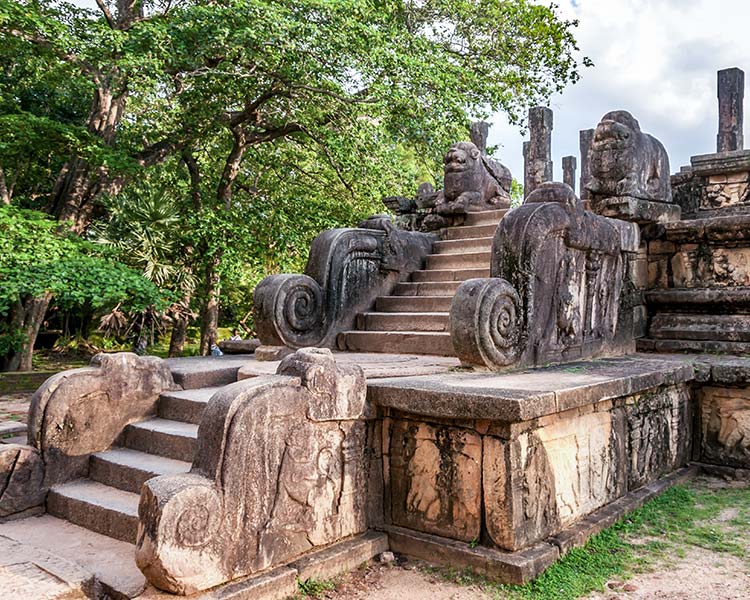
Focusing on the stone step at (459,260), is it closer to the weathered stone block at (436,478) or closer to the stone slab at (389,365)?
the stone slab at (389,365)

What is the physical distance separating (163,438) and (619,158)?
4.39 meters

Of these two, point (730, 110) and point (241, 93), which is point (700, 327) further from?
point (241, 93)

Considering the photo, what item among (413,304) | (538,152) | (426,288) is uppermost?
(538,152)

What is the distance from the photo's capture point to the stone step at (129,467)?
3586mm

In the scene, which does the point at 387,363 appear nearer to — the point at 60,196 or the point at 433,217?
the point at 433,217

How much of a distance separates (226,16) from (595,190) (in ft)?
19.2

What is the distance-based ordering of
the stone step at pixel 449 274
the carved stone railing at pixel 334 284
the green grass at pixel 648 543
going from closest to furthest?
the green grass at pixel 648 543
the carved stone railing at pixel 334 284
the stone step at pixel 449 274

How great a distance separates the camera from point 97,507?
11.3ft

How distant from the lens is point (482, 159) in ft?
24.0

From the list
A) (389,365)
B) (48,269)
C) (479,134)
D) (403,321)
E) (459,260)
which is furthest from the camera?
(479,134)

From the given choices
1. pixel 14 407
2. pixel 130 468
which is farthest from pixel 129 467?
pixel 14 407

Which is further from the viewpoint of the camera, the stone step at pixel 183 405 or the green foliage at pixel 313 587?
the stone step at pixel 183 405

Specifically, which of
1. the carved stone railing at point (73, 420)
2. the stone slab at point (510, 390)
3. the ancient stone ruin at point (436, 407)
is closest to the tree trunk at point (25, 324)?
the ancient stone ruin at point (436, 407)

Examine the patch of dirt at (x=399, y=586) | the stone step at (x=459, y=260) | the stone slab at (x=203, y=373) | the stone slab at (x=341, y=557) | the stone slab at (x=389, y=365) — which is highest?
the stone step at (x=459, y=260)
